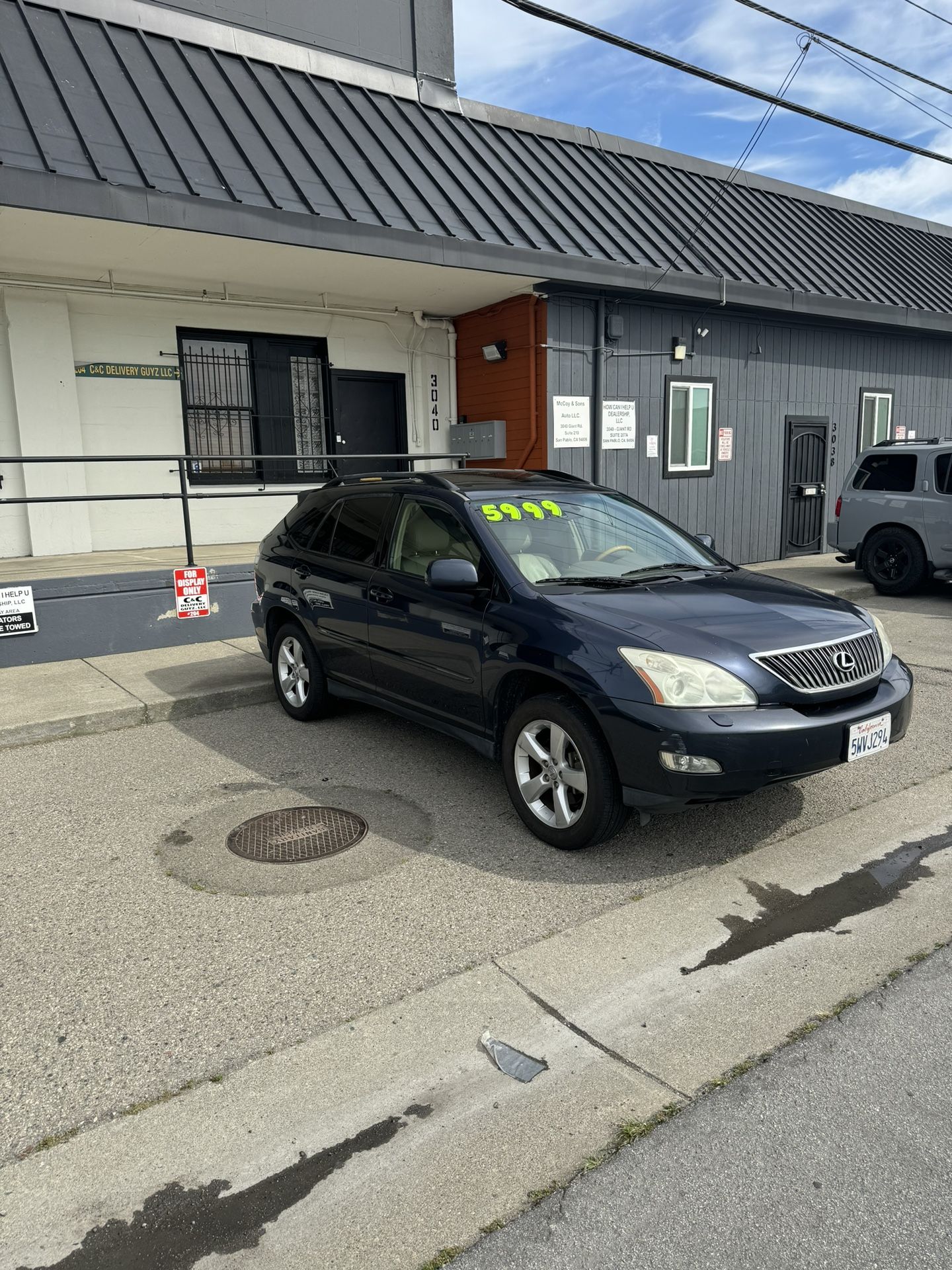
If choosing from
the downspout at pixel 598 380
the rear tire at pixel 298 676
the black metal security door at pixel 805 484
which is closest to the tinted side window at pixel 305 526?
the rear tire at pixel 298 676

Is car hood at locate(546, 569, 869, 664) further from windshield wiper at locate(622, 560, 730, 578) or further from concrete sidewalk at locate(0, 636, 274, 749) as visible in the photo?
concrete sidewalk at locate(0, 636, 274, 749)

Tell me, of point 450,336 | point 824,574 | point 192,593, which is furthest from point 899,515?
point 192,593

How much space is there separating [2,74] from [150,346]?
336cm

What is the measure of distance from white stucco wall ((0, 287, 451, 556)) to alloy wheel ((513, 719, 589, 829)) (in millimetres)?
8192

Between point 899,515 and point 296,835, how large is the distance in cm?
972

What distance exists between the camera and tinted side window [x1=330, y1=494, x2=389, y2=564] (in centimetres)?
552

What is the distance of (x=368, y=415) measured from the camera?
1266cm

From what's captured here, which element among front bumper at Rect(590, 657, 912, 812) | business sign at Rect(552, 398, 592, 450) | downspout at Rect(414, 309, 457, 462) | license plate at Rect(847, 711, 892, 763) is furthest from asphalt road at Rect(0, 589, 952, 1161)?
downspout at Rect(414, 309, 457, 462)

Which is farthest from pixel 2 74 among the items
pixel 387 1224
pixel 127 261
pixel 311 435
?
pixel 387 1224

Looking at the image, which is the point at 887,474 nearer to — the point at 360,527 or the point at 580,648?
the point at 360,527

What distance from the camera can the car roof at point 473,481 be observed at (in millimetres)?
5168

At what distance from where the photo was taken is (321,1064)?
2.72 m

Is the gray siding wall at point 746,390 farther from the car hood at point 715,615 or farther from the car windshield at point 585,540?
the car hood at point 715,615

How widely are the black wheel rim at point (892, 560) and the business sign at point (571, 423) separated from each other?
413 cm
